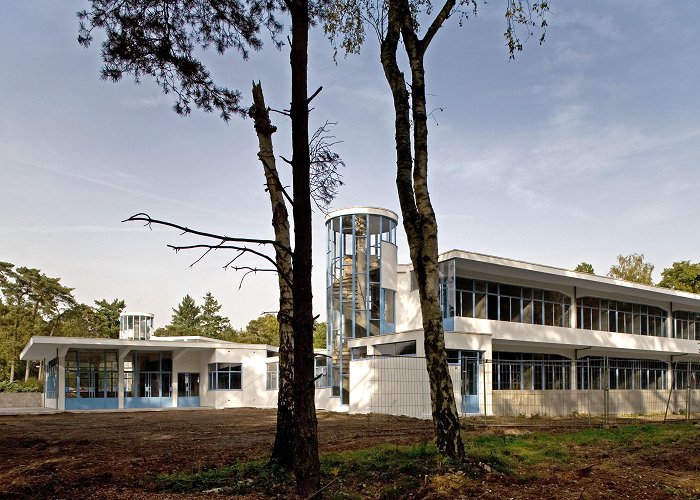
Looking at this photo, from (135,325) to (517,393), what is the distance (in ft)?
97.3

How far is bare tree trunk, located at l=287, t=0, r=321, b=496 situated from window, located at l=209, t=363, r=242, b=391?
3451cm

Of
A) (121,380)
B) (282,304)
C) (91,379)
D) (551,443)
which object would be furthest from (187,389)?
(282,304)

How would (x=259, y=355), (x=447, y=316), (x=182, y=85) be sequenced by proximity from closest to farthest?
1. (x=182, y=85)
2. (x=447, y=316)
3. (x=259, y=355)

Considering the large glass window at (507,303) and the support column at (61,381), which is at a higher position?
the large glass window at (507,303)

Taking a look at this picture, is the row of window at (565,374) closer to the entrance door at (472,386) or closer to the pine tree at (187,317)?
the entrance door at (472,386)

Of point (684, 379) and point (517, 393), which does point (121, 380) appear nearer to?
point (517, 393)

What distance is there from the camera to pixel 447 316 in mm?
27453

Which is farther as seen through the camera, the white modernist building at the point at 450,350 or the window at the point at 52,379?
the window at the point at 52,379

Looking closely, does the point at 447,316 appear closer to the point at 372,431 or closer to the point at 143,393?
the point at 372,431

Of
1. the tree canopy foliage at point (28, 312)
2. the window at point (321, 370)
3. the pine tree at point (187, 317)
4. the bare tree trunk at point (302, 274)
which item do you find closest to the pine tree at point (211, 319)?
the pine tree at point (187, 317)

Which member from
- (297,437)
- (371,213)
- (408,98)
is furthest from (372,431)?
(371,213)

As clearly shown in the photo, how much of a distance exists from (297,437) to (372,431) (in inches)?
425

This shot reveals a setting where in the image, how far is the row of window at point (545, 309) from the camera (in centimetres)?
2908

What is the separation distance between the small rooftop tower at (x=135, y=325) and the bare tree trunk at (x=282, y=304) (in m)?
38.8
